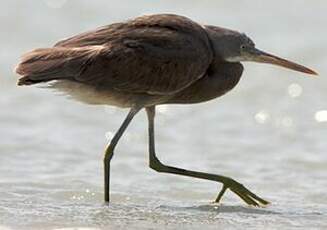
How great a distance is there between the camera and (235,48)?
8.09 m

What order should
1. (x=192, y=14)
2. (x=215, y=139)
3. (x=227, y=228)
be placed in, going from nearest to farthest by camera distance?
(x=227, y=228) → (x=215, y=139) → (x=192, y=14)

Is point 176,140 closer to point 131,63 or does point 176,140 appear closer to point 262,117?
point 262,117

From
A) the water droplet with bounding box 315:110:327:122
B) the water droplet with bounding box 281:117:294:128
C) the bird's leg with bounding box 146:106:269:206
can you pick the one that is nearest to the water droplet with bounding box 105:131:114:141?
the water droplet with bounding box 281:117:294:128

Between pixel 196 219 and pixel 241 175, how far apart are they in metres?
2.42

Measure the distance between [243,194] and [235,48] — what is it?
0.97m

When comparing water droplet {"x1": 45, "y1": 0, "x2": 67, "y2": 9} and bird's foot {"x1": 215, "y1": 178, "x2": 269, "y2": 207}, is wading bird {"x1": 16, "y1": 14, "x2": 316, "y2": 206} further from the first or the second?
water droplet {"x1": 45, "y1": 0, "x2": 67, "y2": 9}

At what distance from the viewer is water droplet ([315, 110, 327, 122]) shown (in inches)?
452

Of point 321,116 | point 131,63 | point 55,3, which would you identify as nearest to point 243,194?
point 131,63

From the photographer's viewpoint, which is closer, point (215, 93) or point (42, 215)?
point (42, 215)

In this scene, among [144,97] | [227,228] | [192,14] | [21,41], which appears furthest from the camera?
[192,14]

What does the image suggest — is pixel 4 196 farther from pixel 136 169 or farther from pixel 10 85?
pixel 10 85

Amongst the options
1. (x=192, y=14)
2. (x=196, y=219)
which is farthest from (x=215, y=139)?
(x=192, y=14)

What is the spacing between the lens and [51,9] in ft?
51.1

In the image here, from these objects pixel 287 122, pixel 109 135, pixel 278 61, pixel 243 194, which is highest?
pixel 278 61
